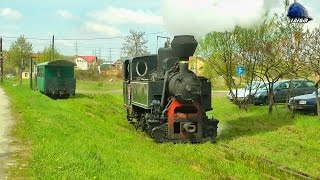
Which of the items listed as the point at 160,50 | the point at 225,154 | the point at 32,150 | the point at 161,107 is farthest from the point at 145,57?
the point at 32,150

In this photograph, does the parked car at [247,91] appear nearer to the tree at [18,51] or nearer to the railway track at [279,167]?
the railway track at [279,167]

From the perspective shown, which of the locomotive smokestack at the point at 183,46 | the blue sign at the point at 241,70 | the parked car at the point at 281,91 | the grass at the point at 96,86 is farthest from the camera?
the grass at the point at 96,86

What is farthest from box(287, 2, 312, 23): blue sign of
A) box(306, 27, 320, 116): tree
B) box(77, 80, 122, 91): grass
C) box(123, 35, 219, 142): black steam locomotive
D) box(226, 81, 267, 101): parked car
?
box(77, 80, 122, 91): grass

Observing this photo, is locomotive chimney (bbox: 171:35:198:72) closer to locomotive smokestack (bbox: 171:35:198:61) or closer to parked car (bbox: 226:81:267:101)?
locomotive smokestack (bbox: 171:35:198:61)

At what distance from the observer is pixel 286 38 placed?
1948cm

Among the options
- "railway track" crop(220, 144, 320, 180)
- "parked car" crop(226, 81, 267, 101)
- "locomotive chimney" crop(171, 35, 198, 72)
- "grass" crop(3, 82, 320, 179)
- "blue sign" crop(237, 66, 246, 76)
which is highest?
"locomotive chimney" crop(171, 35, 198, 72)

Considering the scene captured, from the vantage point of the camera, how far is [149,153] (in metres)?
11.1

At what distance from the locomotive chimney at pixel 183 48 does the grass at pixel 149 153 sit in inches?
92.3

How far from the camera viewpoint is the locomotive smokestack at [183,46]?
13.2 metres

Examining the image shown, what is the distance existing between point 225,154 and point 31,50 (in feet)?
216

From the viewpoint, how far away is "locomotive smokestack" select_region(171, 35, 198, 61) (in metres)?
13.2

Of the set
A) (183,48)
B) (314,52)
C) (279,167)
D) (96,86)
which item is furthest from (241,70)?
(96,86)

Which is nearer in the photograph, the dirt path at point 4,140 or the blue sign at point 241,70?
the dirt path at point 4,140

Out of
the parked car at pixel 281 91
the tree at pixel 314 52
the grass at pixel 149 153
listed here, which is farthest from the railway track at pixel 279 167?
the parked car at pixel 281 91
